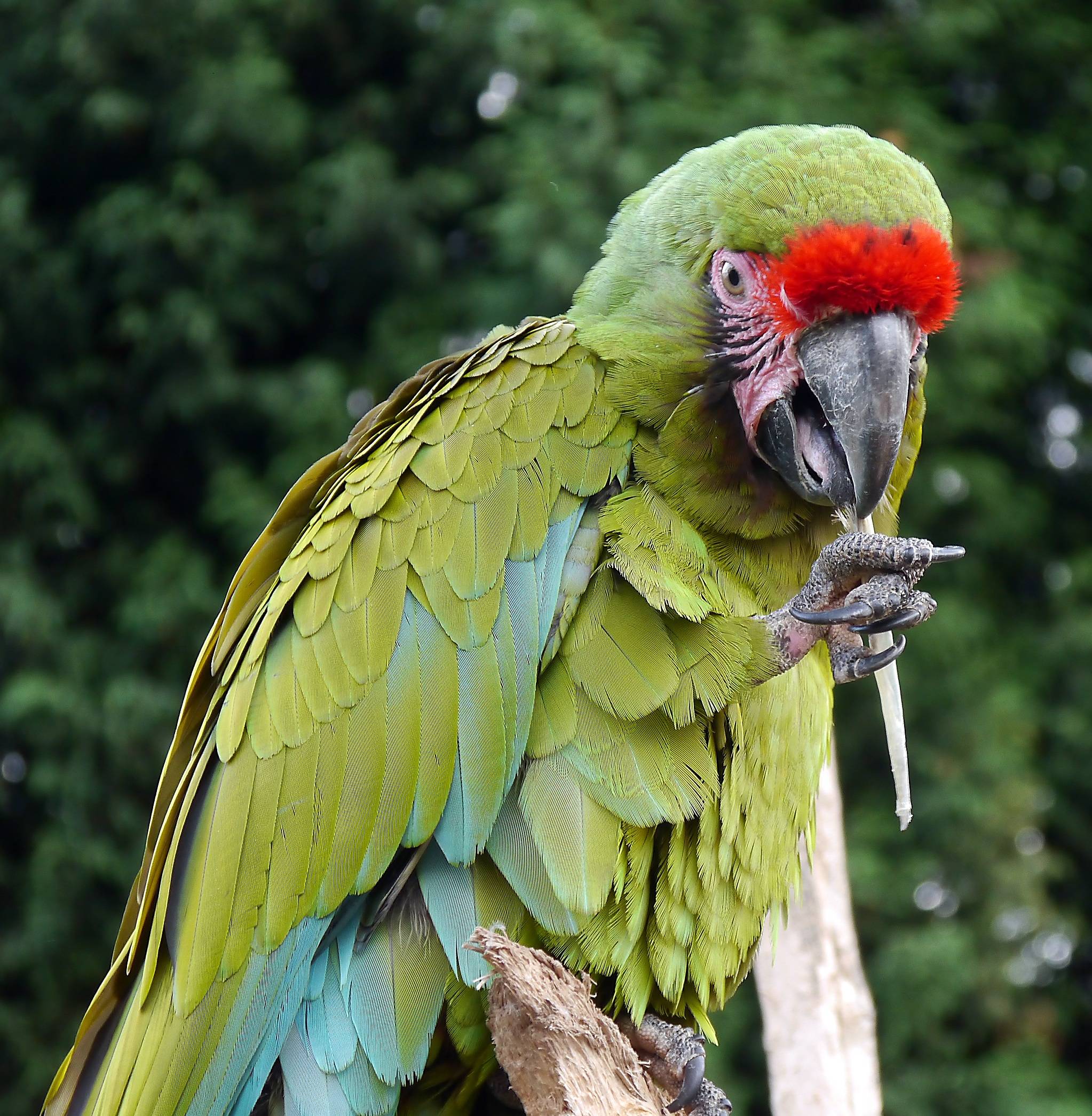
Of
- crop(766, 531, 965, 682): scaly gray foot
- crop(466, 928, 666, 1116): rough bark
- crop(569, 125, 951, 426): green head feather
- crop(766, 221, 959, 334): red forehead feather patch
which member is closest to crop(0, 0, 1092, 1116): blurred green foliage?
crop(569, 125, 951, 426): green head feather

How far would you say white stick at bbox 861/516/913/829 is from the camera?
1865 millimetres

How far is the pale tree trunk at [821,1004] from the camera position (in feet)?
7.85

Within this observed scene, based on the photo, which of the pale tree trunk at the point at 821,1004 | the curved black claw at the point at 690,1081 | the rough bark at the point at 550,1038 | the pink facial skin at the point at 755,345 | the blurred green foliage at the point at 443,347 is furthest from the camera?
the blurred green foliage at the point at 443,347

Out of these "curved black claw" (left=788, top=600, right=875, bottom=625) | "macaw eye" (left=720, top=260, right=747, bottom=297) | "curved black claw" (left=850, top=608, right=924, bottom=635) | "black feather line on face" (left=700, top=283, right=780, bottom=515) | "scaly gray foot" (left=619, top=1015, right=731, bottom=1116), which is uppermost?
"macaw eye" (left=720, top=260, right=747, bottom=297)

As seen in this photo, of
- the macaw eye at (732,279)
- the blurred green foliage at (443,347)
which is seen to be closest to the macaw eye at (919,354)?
the macaw eye at (732,279)

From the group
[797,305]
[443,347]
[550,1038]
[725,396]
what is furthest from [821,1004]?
[443,347]

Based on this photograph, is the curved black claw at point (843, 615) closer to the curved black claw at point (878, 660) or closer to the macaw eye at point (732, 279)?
the curved black claw at point (878, 660)

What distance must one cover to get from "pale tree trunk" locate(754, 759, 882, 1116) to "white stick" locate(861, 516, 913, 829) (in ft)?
1.59

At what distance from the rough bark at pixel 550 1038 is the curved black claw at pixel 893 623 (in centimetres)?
60

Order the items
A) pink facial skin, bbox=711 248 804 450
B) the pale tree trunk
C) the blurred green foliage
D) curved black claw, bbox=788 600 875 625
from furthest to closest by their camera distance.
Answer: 1. the blurred green foliage
2. the pale tree trunk
3. pink facial skin, bbox=711 248 804 450
4. curved black claw, bbox=788 600 875 625

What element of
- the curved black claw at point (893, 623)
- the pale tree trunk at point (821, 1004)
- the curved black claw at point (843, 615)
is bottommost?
the pale tree trunk at point (821, 1004)

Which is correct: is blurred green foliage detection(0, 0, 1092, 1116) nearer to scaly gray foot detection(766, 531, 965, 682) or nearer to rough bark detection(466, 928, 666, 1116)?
scaly gray foot detection(766, 531, 965, 682)

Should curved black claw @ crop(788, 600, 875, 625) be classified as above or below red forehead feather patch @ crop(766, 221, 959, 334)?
below

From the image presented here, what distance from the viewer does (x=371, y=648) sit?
177 centimetres
